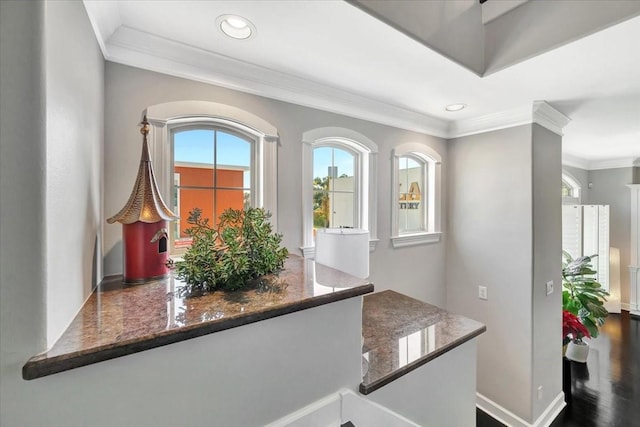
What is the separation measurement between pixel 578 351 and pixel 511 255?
192cm

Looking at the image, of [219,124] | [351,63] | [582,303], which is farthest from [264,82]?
[582,303]

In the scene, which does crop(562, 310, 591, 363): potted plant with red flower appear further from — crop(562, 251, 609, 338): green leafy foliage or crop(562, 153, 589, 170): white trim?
crop(562, 153, 589, 170): white trim

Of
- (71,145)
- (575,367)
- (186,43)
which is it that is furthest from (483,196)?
(71,145)

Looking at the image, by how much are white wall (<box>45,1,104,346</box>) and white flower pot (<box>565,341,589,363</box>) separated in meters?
4.64

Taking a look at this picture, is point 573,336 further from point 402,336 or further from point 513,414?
point 402,336

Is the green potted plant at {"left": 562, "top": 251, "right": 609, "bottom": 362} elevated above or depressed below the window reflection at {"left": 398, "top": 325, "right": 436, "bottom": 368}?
below

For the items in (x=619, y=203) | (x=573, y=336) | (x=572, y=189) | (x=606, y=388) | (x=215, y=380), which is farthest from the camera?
(x=572, y=189)

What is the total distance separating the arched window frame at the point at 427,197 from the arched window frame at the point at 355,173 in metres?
0.26

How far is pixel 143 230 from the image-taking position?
110 cm

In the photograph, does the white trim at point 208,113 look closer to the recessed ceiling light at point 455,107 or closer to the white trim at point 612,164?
the recessed ceiling light at point 455,107

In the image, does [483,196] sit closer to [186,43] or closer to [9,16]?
[186,43]

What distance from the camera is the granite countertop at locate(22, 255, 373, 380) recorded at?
24.0 inches

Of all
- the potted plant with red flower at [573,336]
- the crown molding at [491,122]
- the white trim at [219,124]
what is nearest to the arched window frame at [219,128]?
the white trim at [219,124]

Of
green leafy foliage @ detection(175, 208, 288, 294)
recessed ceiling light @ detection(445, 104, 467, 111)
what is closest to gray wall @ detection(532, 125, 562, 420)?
recessed ceiling light @ detection(445, 104, 467, 111)
